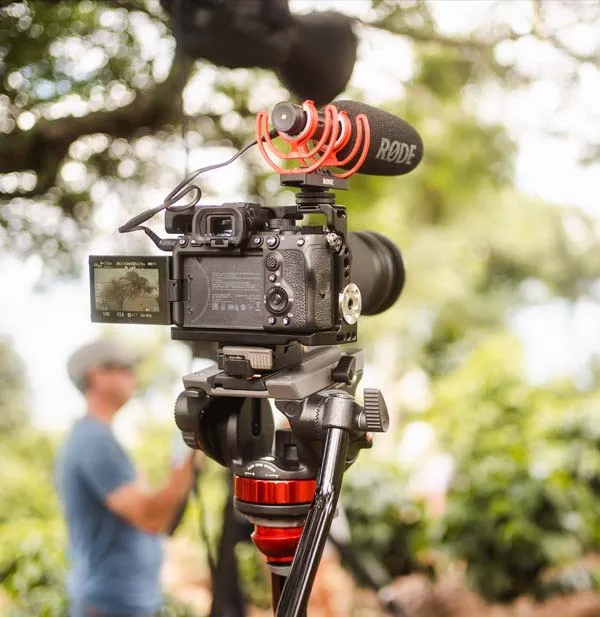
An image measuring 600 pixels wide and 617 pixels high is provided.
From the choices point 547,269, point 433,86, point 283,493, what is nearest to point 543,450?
point 433,86

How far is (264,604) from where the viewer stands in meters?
2.29

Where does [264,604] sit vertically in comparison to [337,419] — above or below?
below

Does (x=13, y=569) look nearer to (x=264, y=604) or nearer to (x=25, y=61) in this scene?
(x=264, y=604)

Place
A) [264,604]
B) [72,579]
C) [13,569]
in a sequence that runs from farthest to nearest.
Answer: [264,604], [13,569], [72,579]

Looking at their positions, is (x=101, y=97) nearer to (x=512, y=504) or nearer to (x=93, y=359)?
(x=93, y=359)

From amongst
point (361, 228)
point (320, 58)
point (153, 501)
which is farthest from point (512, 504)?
point (320, 58)

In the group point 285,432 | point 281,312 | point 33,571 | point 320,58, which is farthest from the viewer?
point 33,571

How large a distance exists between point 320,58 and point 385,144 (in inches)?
23.7

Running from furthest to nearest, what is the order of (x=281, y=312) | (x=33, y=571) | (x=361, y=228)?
(x=361, y=228)
(x=33, y=571)
(x=281, y=312)

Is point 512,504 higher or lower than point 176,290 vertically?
lower

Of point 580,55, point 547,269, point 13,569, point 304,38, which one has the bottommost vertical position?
point 13,569

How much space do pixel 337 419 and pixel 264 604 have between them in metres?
1.67

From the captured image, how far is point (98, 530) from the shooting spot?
157 cm

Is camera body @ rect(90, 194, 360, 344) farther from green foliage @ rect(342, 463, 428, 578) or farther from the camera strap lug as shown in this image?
green foliage @ rect(342, 463, 428, 578)
